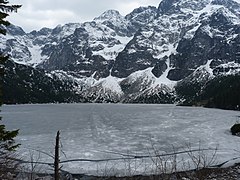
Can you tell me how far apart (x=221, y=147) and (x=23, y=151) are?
2651 centimetres

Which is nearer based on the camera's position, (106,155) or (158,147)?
(106,155)

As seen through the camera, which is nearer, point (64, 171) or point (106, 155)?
point (64, 171)

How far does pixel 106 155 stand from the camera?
37.5m

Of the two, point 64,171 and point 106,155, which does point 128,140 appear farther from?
point 64,171

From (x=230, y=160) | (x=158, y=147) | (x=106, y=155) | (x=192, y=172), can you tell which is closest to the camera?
(x=192, y=172)

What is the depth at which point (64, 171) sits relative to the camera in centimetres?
3045

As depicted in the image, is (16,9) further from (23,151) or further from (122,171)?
(23,151)

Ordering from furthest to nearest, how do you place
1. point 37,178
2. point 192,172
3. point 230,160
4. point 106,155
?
point 106,155
point 230,160
point 192,172
point 37,178

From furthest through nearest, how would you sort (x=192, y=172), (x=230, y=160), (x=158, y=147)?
(x=158, y=147), (x=230, y=160), (x=192, y=172)

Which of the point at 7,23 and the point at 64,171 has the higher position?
the point at 7,23

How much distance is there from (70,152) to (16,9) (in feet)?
90.8

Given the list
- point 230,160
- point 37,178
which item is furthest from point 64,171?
point 230,160

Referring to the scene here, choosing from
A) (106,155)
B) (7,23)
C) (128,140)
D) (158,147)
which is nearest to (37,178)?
(106,155)

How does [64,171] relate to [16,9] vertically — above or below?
below
